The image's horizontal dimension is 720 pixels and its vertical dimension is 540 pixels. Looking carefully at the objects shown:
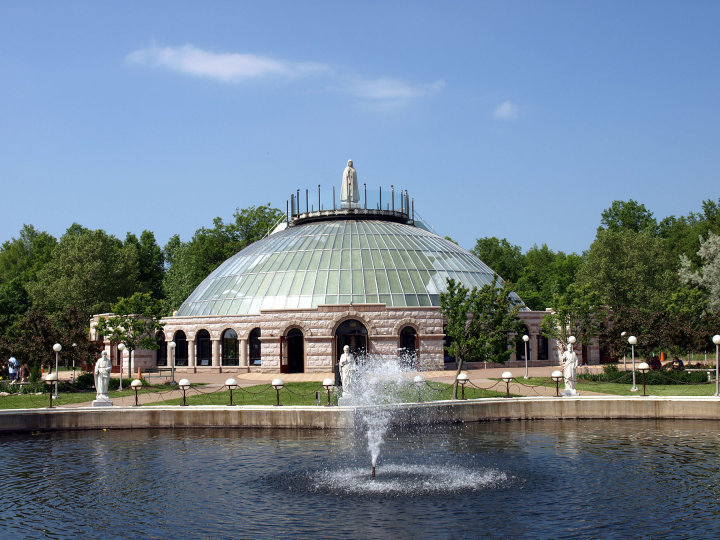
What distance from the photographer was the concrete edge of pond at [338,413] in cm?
2808

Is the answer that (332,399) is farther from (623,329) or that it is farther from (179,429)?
(623,329)

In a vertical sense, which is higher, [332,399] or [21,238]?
[21,238]

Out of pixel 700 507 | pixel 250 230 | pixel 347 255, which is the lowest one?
pixel 700 507

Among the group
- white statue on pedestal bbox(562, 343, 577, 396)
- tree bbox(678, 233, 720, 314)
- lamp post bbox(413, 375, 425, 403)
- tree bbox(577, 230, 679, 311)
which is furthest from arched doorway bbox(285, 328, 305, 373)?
tree bbox(678, 233, 720, 314)

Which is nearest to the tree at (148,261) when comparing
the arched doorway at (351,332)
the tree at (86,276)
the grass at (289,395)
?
the tree at (86,276)

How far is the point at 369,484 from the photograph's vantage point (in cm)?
1948

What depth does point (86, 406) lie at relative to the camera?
3162cm

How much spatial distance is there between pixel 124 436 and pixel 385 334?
22.1 meters

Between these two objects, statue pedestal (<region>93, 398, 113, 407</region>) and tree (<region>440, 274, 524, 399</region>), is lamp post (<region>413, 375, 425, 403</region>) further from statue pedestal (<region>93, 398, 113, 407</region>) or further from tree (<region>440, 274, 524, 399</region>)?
statue pedestal (<region>93, 398, 113, 407</region>)

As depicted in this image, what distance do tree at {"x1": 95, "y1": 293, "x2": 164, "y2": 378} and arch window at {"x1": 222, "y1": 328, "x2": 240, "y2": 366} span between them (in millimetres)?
6468

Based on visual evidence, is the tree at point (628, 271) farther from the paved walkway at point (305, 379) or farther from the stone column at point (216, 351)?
the stone column at point (216, 351)

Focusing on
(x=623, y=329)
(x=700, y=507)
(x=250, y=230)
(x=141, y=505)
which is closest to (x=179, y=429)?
(x=141, y=505)

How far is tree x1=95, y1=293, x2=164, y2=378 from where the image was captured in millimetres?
43781

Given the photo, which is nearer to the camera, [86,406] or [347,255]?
Answer: [86,406]
